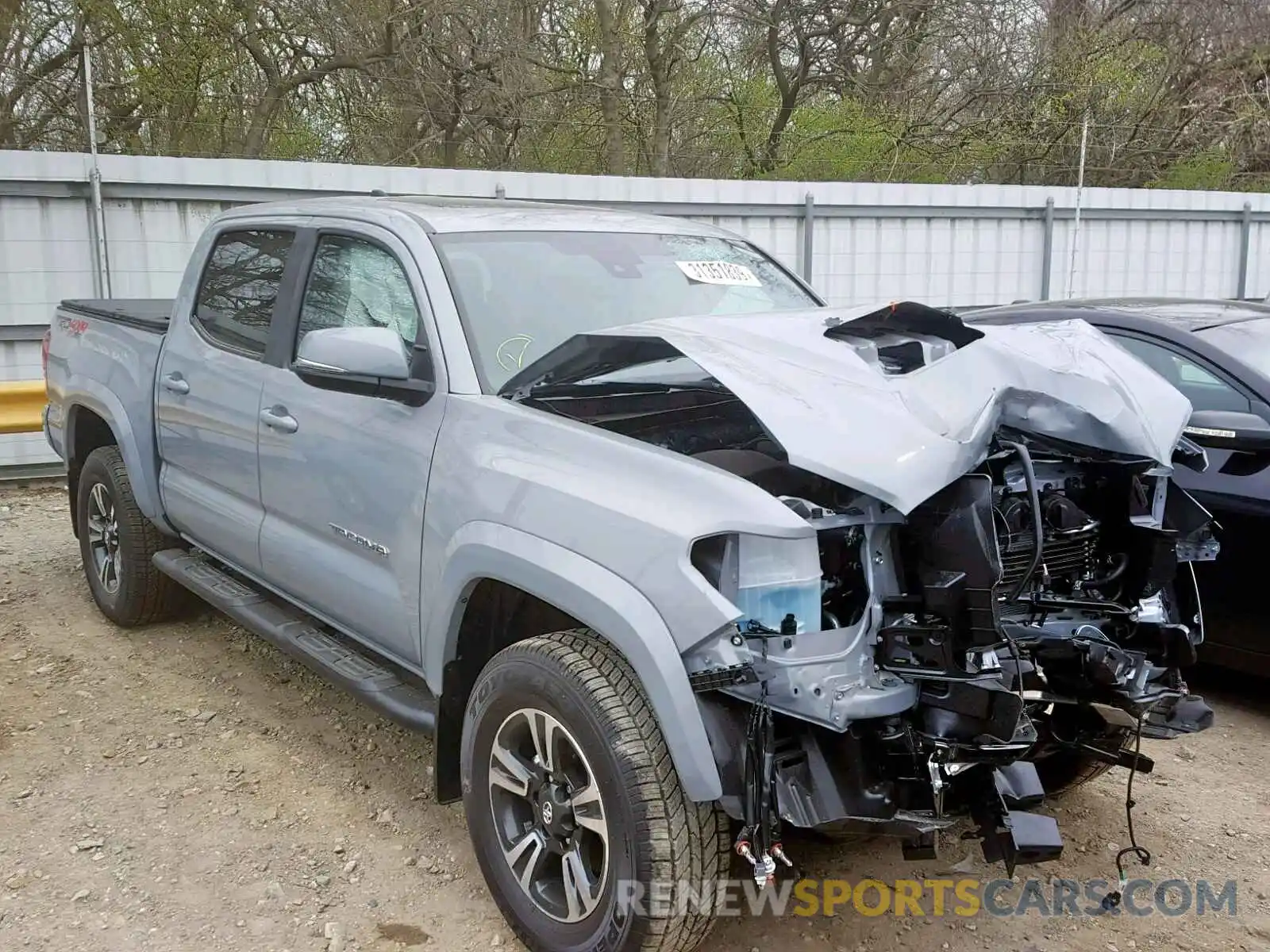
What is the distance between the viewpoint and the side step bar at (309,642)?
3.44 meters

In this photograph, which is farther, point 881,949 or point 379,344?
point 379,344

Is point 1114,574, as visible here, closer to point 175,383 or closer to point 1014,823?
point 1014,823

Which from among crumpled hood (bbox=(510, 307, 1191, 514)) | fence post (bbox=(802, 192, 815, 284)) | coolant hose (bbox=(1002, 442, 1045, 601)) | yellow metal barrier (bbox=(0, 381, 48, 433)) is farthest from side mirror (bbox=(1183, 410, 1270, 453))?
yellow metal barrier (bbox=(0, 381, 48, 433))

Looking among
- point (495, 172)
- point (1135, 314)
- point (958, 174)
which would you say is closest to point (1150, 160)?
point (958, 174)

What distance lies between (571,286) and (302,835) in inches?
78.0

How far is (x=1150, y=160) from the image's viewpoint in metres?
17.8

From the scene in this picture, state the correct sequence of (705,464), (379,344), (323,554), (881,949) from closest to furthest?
1. (705,464)
2. (881,949)
3. (379,344)
4. (323,554)

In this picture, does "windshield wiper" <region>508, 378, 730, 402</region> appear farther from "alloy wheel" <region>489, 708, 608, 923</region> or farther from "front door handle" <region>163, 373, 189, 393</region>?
"front door handle" <region>163, 373, 189, 393</region>

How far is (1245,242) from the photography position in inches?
540

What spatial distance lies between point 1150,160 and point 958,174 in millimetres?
3258

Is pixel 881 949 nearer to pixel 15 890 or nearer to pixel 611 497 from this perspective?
pixel 611 497

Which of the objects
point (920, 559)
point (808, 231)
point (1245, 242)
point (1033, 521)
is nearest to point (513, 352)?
point (920, 559)

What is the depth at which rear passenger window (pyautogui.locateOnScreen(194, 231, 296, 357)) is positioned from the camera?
4.32 m

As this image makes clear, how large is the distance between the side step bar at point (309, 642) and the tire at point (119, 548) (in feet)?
0.46
